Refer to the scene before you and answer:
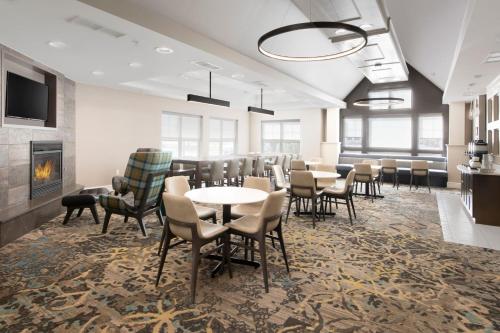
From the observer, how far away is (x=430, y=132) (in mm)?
10266

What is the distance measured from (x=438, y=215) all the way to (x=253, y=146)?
27.6 ft

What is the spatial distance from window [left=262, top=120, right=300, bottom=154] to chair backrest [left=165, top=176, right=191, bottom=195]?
887 centimetres

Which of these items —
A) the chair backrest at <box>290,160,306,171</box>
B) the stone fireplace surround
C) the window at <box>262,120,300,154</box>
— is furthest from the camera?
the window at <box>262,120,300,154</box>

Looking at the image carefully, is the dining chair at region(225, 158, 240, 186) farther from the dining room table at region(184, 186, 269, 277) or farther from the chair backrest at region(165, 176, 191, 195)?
the dining room table at region(184, 186, 269, 277)

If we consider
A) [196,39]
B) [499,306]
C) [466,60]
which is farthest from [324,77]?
[499,306]

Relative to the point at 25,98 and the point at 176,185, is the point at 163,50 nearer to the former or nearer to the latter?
the point at 176,185

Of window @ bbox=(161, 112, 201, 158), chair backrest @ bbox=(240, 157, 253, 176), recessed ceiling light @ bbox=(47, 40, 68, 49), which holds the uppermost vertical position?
recessed ceiling light @ bbox=(47, 40, 68, 49)

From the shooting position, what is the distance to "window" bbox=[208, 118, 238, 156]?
1127 cm

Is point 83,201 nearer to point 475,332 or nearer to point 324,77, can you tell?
point 475,332

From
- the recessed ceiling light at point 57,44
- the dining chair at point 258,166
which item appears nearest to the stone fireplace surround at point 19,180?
the recessed ceiling light at point 57,44

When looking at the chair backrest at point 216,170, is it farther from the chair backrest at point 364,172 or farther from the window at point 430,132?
the window at point 430,132

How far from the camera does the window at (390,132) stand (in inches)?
420

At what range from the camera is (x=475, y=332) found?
7.16 feet

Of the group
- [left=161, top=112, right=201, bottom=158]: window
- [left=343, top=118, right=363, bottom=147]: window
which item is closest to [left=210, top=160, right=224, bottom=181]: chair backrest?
[left=161, top=112, right=201, bottom=158]: window
